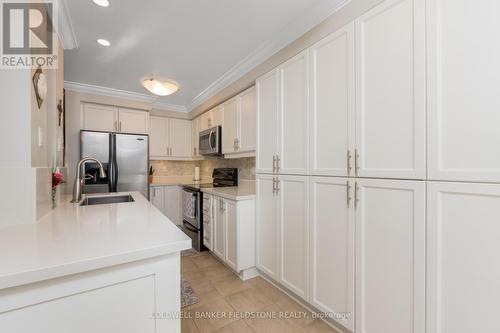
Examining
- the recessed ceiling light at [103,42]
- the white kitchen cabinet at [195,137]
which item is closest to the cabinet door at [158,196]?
the white kitchen cabinet at [195,137]

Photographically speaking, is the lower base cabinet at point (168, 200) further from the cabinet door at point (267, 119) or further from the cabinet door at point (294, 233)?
the cabinet door at point (294, 233)

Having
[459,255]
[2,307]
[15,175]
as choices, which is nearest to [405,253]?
[459,255]

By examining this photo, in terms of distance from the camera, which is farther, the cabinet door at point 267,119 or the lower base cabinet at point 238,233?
the lower base cabinet at point 238,233

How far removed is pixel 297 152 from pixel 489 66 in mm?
1178

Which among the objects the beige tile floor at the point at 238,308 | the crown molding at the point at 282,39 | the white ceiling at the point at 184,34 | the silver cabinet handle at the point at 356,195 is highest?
the white ceiling at the point at 184,34

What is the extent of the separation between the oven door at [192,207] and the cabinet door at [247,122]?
101cm

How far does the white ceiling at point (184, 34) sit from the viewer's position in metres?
1.69

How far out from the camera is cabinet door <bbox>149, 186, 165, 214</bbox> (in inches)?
156

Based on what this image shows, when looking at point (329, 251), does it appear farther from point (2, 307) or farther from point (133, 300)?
point (2, 307)

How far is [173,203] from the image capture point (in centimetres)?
418

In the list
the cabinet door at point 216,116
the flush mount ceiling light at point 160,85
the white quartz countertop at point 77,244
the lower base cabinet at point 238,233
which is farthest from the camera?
the cabinet door at point 216,116

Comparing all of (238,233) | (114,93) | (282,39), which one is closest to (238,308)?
(238,233)

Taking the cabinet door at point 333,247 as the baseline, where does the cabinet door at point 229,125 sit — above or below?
above

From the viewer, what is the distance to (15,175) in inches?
43.9
